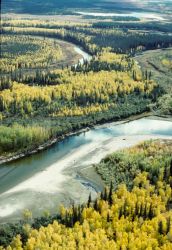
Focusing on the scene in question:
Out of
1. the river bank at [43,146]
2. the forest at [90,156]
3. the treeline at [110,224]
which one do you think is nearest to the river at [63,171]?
the forest at [90,156]

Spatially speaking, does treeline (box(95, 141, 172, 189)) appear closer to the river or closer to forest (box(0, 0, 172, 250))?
forest (box(0, 0, 172, 250))

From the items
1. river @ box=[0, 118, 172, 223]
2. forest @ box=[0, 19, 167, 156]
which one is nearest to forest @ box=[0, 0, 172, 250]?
forest @ box=[0, 19, 167, 156]

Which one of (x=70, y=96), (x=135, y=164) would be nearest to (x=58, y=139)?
(x=135, y=164)

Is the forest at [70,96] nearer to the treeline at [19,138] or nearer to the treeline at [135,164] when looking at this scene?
the treeline at [19,138]

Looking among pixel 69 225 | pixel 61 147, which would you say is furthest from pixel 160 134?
pixel 69 225

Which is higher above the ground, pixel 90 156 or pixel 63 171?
pixel 90 156

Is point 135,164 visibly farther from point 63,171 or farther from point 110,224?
point 110,224

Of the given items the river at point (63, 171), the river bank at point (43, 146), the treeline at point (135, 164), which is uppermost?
the treeline at point (135, 164)
